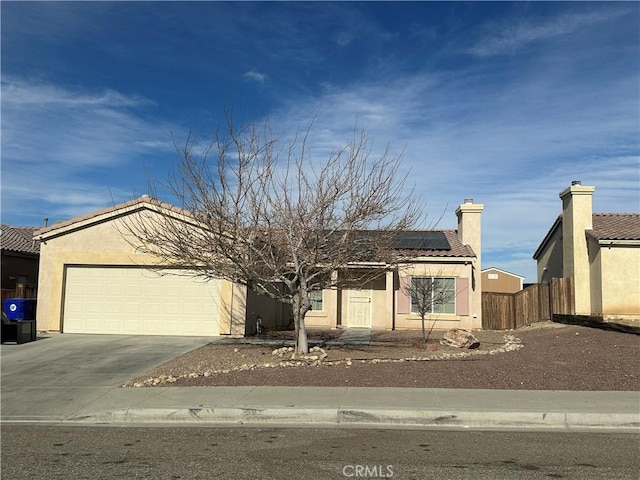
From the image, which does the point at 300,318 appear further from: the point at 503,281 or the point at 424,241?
the point at 503,281

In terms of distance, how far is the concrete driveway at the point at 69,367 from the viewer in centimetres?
996

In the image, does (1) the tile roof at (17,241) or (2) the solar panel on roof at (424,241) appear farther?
(1) the tile roof at (17,241)

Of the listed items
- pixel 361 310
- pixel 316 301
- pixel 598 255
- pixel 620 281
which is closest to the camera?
pixel 620 281

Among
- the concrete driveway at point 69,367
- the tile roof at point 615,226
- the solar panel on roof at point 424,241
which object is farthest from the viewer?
the solar panel on roof at point 424,241

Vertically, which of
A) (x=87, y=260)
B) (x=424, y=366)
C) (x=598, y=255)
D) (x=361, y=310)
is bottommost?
(x=424, y=366)

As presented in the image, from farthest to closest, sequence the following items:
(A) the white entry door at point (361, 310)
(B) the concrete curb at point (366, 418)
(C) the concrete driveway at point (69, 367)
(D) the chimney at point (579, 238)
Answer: (A) the white entry door at point (361, 310) < (D) the chimney at point (579, 238) < (C) the concrete driveway at point (69, 367) < (B) the concrete curb at point (366, 418)

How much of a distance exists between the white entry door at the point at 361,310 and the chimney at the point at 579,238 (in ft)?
27.5

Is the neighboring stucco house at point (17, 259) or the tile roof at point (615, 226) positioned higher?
the tile roof at point (615, 226)

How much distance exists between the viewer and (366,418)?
338 inches

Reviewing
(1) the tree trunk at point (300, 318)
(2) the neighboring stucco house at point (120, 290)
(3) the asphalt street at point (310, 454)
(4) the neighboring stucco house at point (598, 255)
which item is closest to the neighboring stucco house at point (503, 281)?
(4) the neighboring stucco house at point (598, 255)

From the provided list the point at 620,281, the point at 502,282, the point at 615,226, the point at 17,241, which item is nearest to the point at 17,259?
the point at 17,241

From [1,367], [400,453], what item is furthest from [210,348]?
[400,453]

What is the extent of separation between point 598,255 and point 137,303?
1740cm

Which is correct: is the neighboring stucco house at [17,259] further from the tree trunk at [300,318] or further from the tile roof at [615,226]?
the tile roof at [615,226]
